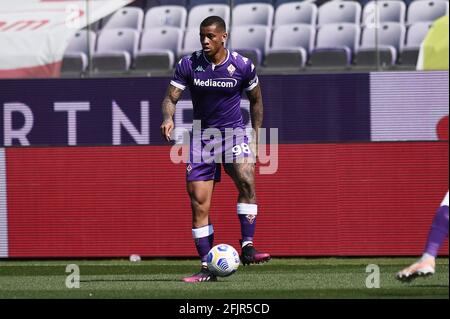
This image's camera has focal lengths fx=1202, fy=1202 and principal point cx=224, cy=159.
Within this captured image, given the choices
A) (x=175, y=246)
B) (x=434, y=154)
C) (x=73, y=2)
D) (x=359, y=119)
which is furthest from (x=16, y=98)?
(x=434, y=154)

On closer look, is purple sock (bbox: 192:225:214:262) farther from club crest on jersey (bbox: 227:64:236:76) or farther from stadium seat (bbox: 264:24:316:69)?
stadium seat (bbox: 264:24:316:69)

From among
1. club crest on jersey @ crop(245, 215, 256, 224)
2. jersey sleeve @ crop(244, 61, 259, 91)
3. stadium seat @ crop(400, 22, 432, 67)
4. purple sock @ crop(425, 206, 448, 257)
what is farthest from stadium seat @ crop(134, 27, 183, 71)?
purple sock @ crop(425, 206, 448, 257)

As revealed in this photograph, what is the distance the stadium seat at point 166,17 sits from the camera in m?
16.6

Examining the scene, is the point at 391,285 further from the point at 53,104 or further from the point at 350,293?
the point at 53,104

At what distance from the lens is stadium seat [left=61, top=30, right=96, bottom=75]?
1634 cm

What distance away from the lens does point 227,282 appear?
1059 cm

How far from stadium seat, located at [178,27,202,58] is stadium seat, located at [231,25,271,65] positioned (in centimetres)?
51

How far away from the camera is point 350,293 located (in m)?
9.12

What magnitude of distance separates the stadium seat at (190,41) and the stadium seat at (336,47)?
1.56 m

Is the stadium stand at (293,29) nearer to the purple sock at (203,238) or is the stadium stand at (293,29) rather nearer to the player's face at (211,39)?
the player's face at (211,39)

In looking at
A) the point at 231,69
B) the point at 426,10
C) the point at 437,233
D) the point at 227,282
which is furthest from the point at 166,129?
the point at 426,10

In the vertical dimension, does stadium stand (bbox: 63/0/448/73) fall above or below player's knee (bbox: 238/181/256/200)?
above

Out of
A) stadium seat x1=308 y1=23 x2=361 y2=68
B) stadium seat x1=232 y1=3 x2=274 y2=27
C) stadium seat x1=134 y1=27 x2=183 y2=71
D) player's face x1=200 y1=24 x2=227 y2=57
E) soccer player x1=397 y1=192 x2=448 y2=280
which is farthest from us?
stadium seat x1=134 y1=27 x2=183 y2=71

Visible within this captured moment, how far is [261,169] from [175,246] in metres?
1.53
